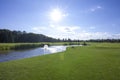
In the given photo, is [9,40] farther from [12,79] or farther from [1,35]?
[12,79]

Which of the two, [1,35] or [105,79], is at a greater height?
[1,35]

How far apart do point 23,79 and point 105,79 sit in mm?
6486

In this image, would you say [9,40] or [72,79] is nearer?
[72,79]

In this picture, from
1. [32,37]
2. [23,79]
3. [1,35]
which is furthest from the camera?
[32,37]

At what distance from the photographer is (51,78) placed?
11.7 metres

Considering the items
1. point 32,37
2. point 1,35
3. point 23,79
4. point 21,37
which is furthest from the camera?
point 32,37

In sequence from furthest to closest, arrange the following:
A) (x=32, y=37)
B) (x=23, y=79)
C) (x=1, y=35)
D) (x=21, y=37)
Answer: (x=32, y=37), (x=21, y=37), (x=1, y=35), (x=23, y=79)

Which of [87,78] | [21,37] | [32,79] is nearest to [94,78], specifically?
[87,78]

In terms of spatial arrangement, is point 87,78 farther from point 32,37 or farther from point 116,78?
point 32,37

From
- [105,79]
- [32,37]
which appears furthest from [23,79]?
[32,37]

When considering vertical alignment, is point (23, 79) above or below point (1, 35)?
below

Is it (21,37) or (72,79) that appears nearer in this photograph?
(72,79)

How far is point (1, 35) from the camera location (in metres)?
130

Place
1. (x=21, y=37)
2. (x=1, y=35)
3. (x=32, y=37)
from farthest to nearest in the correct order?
(x=32, y=37) < (x=21, y=37) < (x=1, y=35)
